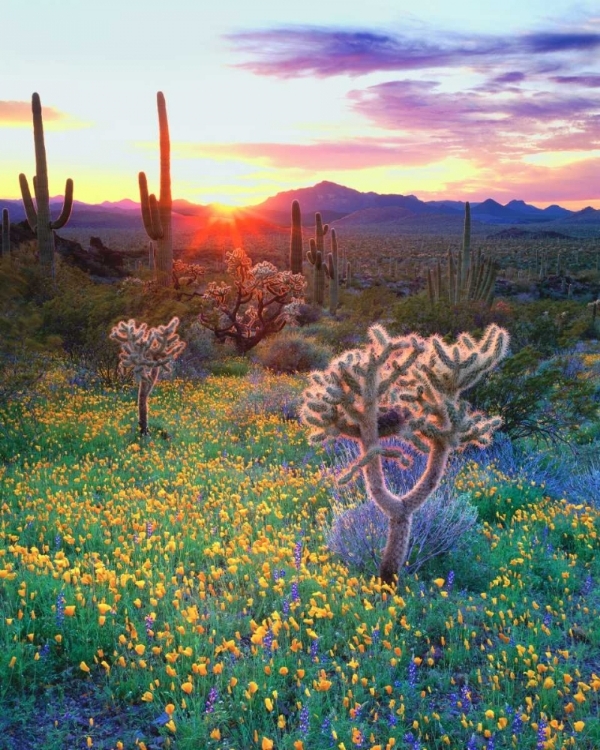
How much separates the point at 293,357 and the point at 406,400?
11.0m

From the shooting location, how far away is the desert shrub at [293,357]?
1605 centimetres

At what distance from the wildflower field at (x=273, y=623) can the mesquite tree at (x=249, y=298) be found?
33.5 feet

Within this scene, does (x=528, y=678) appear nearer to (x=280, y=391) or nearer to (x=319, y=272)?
(x=280, y=391)

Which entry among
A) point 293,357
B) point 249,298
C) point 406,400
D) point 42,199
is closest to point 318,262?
point 249,298

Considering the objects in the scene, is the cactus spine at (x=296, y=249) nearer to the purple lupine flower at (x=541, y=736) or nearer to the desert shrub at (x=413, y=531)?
the desert shrub at (x=413, y=531)

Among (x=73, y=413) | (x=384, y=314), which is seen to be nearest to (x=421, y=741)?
(x=73, y=413)

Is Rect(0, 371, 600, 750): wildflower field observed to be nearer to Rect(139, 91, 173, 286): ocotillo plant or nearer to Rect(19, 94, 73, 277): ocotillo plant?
Rect(139, 91, 173, 286): ocotillo plant

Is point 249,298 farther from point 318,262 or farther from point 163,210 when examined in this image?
point 318,262

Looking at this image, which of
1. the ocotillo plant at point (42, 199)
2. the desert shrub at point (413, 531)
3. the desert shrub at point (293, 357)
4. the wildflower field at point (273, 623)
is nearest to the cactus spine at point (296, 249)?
the ocotillo plant at point (42, 199)

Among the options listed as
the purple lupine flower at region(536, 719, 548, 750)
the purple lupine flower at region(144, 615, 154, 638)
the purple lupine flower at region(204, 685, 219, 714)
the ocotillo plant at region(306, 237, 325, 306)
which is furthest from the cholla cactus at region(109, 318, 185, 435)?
the ocotillo plant at region(306, 237, 325, 306)

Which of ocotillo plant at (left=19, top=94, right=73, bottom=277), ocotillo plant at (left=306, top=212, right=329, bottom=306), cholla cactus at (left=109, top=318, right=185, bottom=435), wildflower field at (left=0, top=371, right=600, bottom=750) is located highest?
ocotillo plant at (left=19, top=94, right=73, bottom=277)

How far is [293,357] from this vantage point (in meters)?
16.1

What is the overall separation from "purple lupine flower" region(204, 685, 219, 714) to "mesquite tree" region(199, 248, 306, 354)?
45.0ft

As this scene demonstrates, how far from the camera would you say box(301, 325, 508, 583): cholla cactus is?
5000 millimetres
